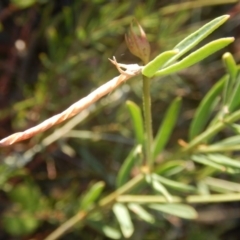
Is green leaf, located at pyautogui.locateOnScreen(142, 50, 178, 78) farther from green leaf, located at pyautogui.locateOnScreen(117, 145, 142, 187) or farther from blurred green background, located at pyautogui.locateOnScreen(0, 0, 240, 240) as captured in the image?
blurred green background, located at pyautogui.locateOnScreen(0, 0, 240, 240)

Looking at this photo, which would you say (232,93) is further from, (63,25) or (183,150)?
(63,25)

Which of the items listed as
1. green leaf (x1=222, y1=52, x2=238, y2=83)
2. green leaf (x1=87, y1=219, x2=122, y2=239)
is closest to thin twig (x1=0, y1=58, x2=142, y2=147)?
green leaf (x1=222, y1=52, x2=238, y2=83)

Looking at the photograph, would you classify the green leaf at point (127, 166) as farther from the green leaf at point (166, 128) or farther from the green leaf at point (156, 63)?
the green leaf at point (156, 63)

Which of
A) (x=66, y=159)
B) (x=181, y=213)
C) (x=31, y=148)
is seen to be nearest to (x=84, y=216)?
(x=181, y=213)

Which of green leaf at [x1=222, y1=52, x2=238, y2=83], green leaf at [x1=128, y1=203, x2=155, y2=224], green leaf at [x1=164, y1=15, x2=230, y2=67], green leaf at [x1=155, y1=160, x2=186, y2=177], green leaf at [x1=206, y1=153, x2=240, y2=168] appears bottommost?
green leaf at [x1=128, y1=203, x2=155, y2=224]

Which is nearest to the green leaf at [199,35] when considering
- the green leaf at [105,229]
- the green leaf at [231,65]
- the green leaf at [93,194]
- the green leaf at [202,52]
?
the green leaf at [202,52]

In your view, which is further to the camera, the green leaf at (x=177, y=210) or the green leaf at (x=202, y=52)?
the green leaf at (x=177, y=210)
